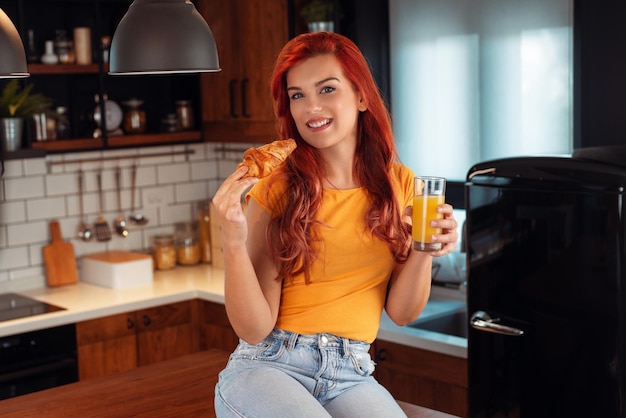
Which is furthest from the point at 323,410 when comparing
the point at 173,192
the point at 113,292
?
the point at 173,192

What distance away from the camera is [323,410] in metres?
1.97

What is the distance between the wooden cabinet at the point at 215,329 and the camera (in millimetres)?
4262

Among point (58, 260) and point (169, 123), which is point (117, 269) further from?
point (169, 123)

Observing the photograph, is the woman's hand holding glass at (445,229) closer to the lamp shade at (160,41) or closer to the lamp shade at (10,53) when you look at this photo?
the lamp shade at (160,41)

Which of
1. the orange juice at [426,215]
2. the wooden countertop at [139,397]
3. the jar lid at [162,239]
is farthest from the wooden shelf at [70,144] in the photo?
the orange juice at [426,215]

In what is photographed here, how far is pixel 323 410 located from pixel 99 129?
2.90 m

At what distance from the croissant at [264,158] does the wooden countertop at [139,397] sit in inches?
26.3

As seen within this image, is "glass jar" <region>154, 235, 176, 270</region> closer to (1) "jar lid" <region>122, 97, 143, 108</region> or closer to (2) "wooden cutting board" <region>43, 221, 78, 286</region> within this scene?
(2) "wooden cutting board" <region>43, 221, 78, 286</region>

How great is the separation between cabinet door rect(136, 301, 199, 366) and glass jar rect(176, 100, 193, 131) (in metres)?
Answer: 1.02

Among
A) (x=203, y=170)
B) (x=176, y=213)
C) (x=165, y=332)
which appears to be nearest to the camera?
(x=165, y=332)

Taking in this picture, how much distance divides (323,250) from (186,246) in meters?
2.82

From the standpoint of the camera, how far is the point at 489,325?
293 cm

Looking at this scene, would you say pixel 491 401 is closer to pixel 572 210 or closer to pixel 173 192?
pixel 572 210

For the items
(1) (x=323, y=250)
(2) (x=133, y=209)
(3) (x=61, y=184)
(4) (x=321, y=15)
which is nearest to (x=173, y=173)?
(2) (x=133, y=209)
